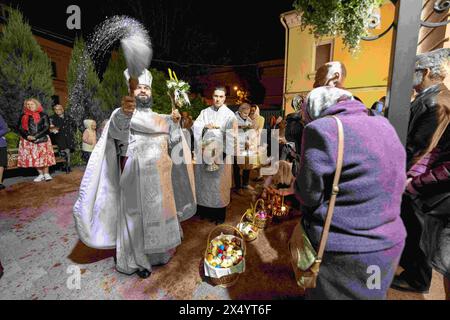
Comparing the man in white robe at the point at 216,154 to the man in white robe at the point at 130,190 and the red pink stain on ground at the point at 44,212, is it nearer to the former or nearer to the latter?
the man in white robe at the point at 130,190

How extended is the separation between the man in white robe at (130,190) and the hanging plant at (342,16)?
200cm

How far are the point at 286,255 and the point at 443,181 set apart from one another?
6.37ft

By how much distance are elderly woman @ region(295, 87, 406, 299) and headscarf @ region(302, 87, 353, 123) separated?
70 millimetres

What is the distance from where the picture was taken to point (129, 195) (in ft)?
8.05

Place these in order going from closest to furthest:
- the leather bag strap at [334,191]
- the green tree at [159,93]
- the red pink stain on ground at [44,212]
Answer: the leather bag strap at [334,191] < the red pink stain on ground at [44,212] < the green tree at [159,93]

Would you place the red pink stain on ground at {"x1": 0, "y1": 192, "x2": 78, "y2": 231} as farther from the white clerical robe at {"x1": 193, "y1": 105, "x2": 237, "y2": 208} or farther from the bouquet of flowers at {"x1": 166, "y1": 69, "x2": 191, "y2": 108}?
the bouquet of flowers at {"x1": 166, "y1": 69, "x2": 191, "y2": 108}

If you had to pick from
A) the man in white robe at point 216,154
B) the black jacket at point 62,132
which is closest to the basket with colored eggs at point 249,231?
the man in white robe at point 216,154

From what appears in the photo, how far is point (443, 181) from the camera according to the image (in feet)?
6.00

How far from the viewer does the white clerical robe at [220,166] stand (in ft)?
12.2

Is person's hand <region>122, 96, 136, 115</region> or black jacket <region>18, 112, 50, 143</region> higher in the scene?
person's hand <region>122, 96, 136, 115</region>

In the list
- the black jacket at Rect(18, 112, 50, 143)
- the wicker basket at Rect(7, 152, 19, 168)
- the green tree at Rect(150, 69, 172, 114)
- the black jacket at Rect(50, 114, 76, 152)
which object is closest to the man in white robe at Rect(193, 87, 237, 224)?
the black jacket at Rect(18, 112, 50, 143)

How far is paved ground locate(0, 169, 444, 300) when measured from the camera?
2332 millimetres

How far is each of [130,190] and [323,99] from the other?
2.15 meters
